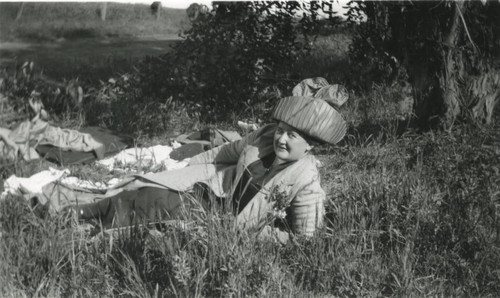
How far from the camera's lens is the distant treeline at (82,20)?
1266 centimetres

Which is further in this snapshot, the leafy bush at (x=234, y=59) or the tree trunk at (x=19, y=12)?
the tree trunk at (x=19, y=12)

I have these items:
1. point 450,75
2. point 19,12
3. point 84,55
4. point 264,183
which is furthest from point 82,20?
point 264,183

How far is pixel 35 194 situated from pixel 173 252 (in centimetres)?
134

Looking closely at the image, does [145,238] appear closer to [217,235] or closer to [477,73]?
[217,235]

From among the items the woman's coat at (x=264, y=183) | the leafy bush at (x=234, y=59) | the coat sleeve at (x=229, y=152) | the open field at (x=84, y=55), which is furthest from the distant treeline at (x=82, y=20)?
the woman's coat at (x=264, y=183)

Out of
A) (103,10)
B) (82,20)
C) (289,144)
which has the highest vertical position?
(103,10)

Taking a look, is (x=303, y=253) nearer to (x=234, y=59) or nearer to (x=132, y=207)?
(x=132, y=207)

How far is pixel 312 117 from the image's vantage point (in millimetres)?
3223

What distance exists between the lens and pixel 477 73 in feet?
15.5

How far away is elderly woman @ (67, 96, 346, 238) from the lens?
3191 mm

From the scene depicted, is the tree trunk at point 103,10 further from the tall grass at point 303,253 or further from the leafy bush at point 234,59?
the tall grass at point 303,253

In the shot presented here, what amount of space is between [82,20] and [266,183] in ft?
37.8

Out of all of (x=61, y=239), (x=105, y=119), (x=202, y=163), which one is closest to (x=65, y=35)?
(x=105, y=119)

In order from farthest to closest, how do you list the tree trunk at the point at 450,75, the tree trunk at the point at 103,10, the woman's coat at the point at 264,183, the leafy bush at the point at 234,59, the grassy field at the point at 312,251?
the tree trunk at the point at 103,10 → the leafy bush at the point at 234,59 → the tree trunk at the point at 450,75 → the woman's coat at the point at 264,183 → the grassy field at the point at 312,251
